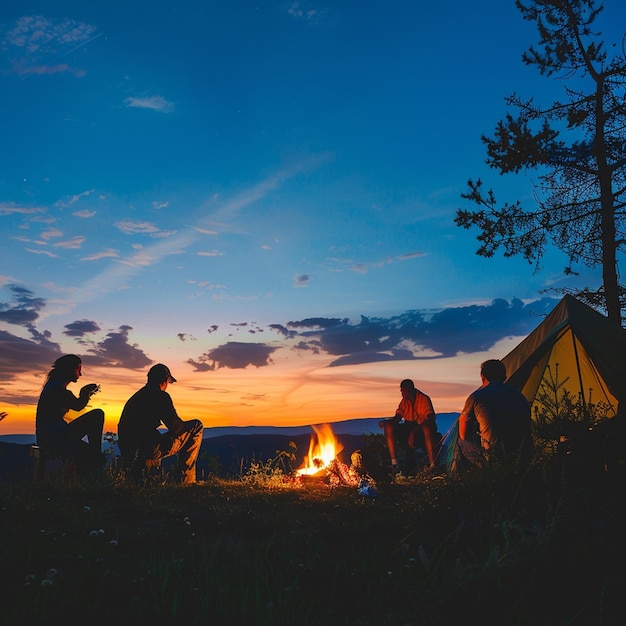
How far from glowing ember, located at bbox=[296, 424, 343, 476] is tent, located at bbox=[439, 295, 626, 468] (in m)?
2.09

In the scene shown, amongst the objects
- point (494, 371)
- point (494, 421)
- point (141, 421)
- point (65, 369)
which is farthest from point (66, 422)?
point (494, 371)

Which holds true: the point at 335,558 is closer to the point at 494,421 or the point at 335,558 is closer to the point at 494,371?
the point at 494,421

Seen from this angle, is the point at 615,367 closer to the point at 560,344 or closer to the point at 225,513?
the point at 560,344

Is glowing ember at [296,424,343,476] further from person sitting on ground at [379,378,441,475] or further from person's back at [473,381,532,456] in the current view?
person's back at [473,381,532,456]

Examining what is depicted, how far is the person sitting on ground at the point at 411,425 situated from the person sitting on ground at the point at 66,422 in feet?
18.9

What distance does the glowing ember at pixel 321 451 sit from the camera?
35.4 ft

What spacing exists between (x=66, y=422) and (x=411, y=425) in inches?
260

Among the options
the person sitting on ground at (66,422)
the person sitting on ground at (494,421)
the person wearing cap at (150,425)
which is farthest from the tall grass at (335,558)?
the person wearing cap at (150,425)

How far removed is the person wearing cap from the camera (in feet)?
29.1

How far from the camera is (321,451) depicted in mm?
11312

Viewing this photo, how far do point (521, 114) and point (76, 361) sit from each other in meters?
11.8

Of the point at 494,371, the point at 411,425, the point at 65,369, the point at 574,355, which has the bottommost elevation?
the point at 411,425

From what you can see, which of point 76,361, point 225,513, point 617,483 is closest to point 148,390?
point 76,361

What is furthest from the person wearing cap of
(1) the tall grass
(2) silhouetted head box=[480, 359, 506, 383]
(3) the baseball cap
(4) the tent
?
(2) silhouetted head box=[480, 359, 506, 383]
